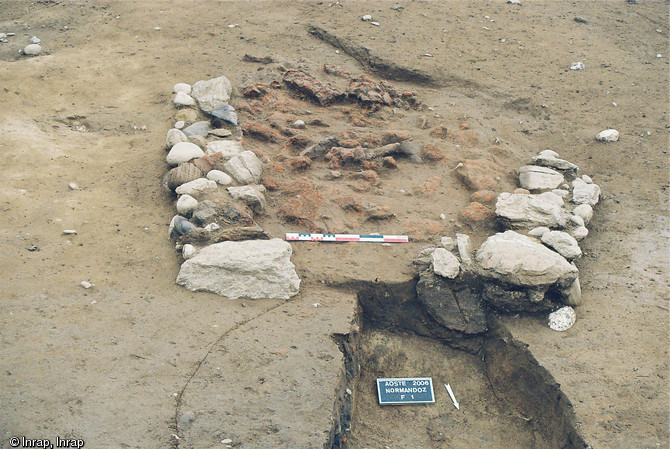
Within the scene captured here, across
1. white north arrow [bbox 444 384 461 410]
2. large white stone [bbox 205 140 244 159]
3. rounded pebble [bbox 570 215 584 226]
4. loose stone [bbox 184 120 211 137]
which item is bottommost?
white north arrow [bbox 444 384 461 410]

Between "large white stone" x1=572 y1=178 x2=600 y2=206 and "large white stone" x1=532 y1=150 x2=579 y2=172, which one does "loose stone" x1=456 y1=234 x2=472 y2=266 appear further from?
"large white stone" x1=532 y1=150 x2=579 y2=172

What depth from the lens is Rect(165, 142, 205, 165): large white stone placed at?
17.3 ft

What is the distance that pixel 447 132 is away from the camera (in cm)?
629

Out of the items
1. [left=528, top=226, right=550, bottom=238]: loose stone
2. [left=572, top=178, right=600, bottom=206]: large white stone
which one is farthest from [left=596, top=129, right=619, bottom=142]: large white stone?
[left=528, top=226, right=550, bottom=238]: loose stone

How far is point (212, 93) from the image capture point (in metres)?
6.21

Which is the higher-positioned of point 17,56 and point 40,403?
point 40,403

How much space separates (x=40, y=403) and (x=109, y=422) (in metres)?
0.40

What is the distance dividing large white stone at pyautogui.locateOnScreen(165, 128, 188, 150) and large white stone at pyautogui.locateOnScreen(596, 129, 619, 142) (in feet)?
14.4

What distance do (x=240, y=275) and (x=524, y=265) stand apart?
211cm

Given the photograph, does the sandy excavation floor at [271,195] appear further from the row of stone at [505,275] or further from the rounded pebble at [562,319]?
the row of stone at [505,275]

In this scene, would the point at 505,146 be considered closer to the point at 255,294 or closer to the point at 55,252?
the point at 255,294

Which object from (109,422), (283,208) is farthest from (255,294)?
(109,422)

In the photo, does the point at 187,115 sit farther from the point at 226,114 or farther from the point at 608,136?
the point at 608,136

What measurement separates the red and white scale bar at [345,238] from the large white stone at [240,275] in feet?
1.83
